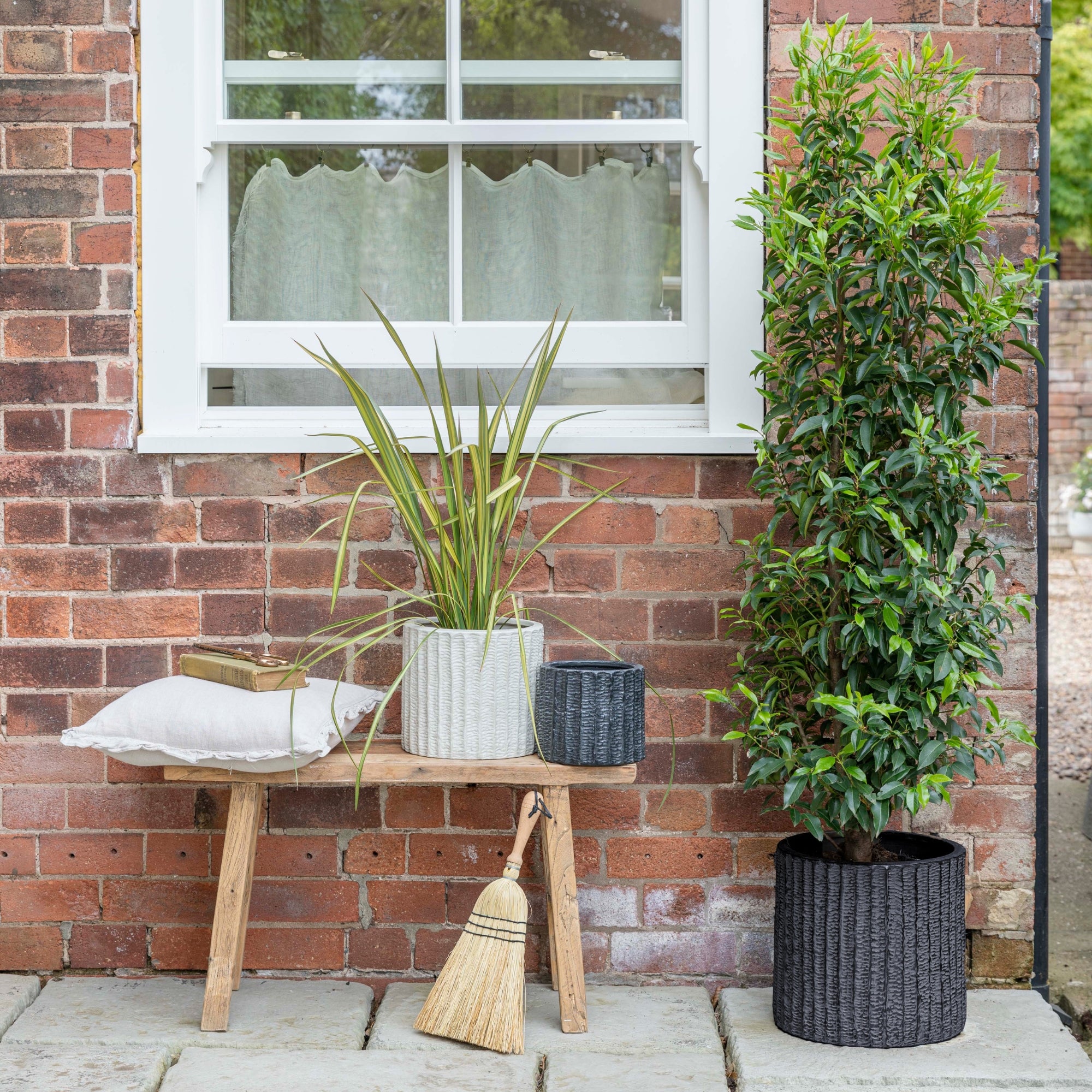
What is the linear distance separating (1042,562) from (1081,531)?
295 inches

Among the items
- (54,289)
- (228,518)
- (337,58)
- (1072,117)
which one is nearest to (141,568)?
(228,518)

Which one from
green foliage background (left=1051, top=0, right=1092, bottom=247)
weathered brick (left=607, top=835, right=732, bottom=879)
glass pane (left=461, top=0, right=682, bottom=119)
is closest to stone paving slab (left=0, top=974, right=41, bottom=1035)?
weathered brick (left=607, top=835, right=732, bottom=879)

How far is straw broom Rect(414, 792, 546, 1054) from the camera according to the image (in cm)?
205

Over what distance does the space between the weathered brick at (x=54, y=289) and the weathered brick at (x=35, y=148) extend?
19 centimetres

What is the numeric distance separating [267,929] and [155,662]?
589 millimetres

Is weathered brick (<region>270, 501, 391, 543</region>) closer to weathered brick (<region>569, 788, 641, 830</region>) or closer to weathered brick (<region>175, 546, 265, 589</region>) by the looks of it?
weathered brick (<region>175, 546, 265, 589</region>)

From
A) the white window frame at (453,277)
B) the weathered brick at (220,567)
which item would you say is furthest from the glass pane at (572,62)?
the weathered brick at (220,567)

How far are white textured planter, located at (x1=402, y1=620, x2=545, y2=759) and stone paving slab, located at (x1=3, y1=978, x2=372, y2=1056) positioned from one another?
54cm

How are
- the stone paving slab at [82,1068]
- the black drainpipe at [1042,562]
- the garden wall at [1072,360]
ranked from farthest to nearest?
the garden wall at [1072,360], the black drainpipe at [1042,562], the stone paving slab at [82,1068]

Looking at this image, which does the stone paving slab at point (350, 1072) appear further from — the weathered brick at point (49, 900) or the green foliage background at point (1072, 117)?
the green foliage background at point (1072, 117)

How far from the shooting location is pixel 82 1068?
6.59ft

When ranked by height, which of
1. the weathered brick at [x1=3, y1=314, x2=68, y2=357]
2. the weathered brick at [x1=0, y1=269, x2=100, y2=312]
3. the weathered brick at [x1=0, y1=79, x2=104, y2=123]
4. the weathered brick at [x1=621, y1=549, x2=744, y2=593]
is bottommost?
the weathered brick at [x1=621, y1=549, x2=744, y2=593]

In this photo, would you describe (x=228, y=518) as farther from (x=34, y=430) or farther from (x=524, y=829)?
(x=524, y=829)

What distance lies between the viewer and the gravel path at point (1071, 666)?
173 inches
